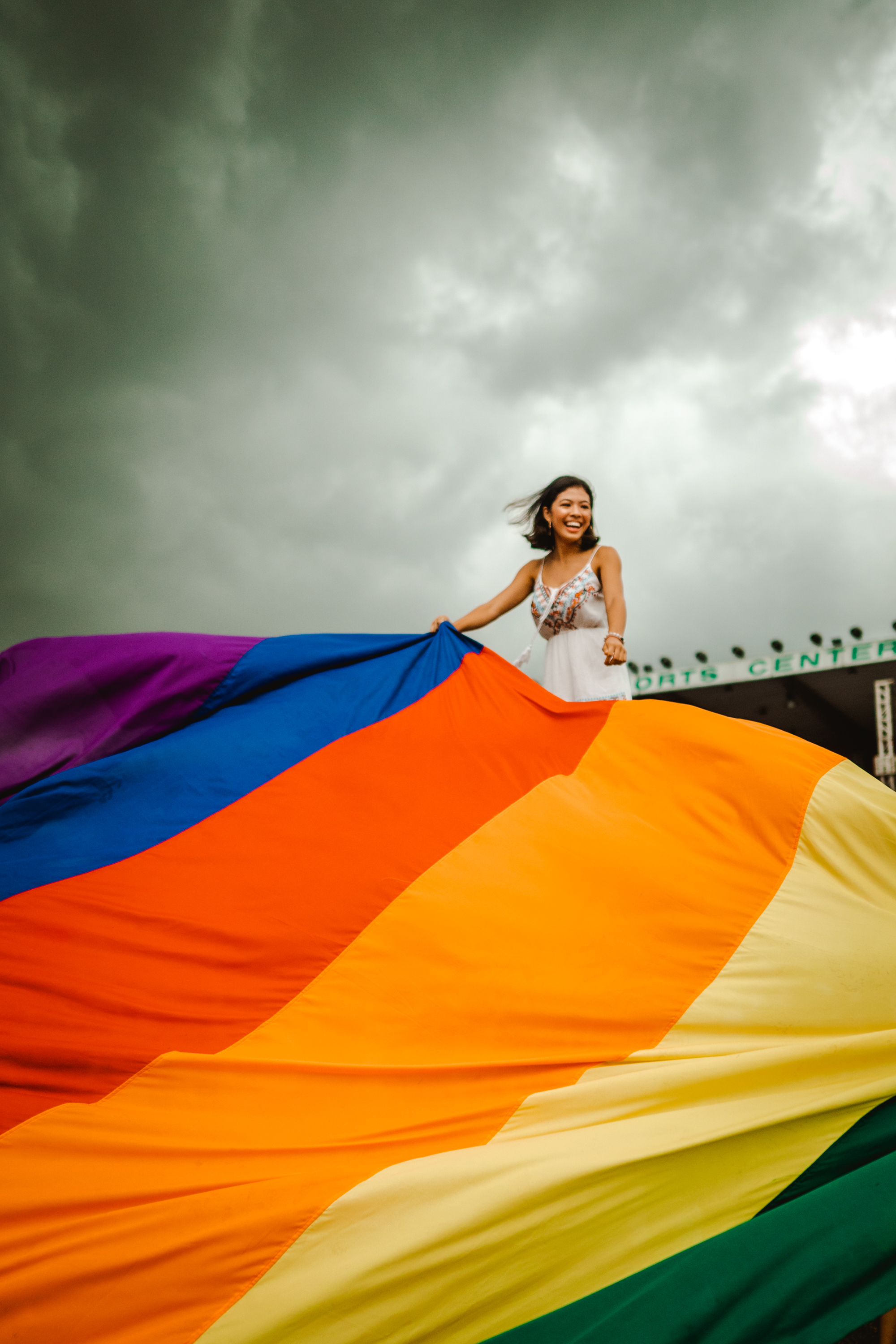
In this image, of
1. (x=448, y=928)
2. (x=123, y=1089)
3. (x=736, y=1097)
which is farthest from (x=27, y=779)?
(x=736, y=1097)

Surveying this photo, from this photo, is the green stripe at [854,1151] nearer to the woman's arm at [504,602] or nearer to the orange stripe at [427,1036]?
the orange stripe at [427,1036]

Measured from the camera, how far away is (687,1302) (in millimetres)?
1021

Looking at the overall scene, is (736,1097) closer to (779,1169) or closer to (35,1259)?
(779,1169)

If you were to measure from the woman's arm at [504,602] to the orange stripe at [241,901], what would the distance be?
2.74 feet

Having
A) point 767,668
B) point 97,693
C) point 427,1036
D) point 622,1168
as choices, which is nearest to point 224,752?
point 97,693

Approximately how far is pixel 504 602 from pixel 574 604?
36cm

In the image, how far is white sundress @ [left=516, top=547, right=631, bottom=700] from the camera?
290cm

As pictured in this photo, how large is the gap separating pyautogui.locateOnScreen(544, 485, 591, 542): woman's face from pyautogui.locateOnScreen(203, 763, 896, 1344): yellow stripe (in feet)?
5.65

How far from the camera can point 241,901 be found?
63.0 inches

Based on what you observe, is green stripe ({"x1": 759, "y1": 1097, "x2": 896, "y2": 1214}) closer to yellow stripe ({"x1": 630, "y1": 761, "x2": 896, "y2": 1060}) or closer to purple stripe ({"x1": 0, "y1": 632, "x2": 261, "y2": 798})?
yellow stripe ({"x1": 630, "y1": 761, "x2": 896, "y2": 1060})

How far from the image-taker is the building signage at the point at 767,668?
1176 centimetres

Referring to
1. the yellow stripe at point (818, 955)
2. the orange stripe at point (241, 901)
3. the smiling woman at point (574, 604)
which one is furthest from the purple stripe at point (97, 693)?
the yellow stripe at point (818, 955)

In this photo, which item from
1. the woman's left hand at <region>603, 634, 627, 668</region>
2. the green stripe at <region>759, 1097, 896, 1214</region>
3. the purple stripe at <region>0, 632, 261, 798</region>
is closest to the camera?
the green stripe at <region>759, 1097, 896, 1214</region>

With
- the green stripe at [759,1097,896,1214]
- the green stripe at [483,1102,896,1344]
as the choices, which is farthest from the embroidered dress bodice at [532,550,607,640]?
the green stripe at [483,1102,896,1344]
